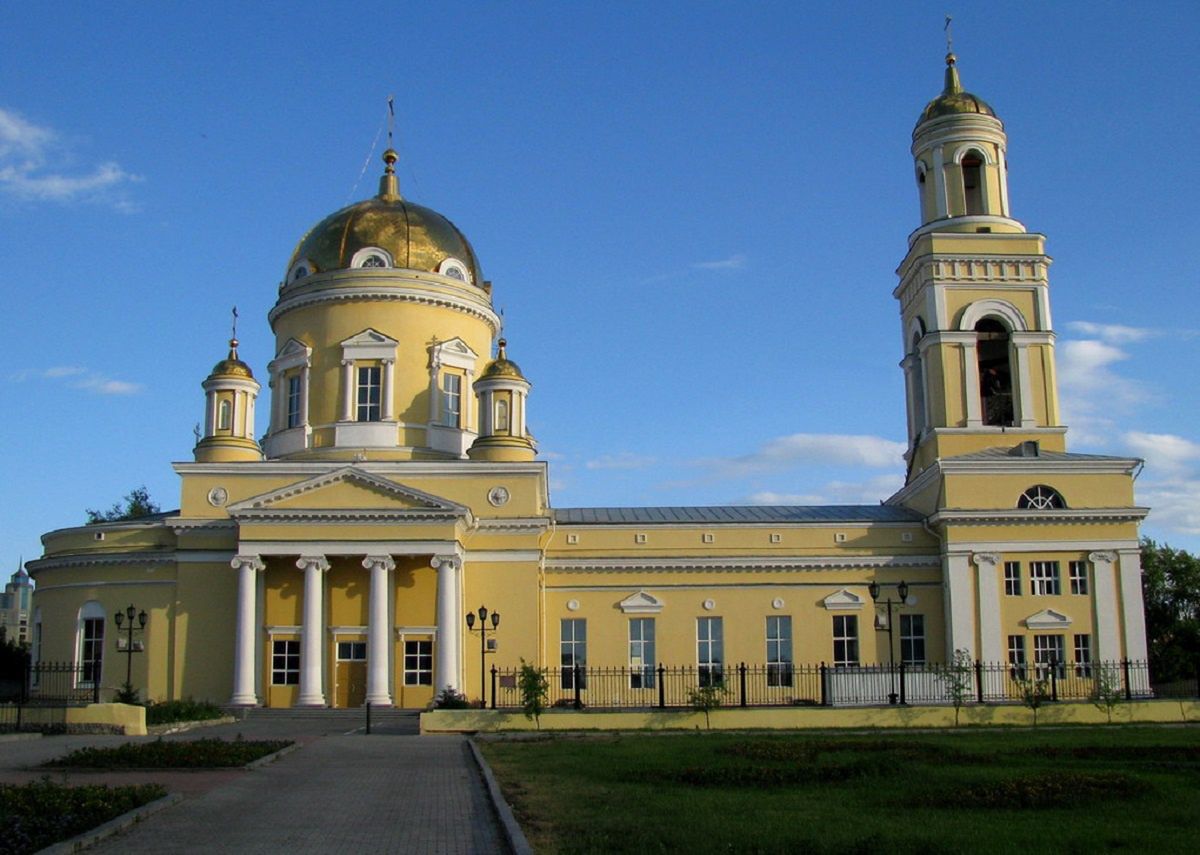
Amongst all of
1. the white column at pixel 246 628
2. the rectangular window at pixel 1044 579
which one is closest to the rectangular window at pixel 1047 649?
the rectangular window at pixel 1044 579

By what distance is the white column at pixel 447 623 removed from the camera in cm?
3541

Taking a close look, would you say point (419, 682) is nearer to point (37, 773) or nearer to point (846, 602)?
point (846, 602)

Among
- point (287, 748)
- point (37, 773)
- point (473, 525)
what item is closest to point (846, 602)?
point (473, 525)

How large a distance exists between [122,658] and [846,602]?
72.4 feet

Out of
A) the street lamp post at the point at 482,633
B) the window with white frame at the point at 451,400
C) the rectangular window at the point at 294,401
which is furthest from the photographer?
the rectangular window at the point at 294,401

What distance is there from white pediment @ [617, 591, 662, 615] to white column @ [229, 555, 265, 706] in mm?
11368

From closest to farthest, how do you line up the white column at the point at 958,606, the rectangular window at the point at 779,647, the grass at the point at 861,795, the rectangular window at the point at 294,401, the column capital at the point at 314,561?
the grass at the point at 861,795, the column capital at the point at 314,561, the white column at the point at 958,606, the rectangular window at the point at 779,647, the rectangular window at the point at 294,401

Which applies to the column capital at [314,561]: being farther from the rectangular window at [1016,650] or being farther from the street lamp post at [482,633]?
the rectangular window at [1016,650]

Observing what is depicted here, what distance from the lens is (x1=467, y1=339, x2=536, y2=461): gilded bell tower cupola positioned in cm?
3956

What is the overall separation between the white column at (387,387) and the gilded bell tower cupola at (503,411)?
9.91 feet

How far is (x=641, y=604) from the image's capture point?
133ft

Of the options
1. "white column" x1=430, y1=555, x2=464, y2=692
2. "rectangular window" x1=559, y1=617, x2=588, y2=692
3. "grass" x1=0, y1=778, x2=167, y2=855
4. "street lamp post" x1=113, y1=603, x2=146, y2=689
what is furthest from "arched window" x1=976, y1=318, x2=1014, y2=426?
"grass" x1=0, y1=778, x2=167, y2=855

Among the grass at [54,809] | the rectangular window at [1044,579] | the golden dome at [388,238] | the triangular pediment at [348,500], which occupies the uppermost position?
the golden dome at [388,238]

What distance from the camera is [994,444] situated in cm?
3925
